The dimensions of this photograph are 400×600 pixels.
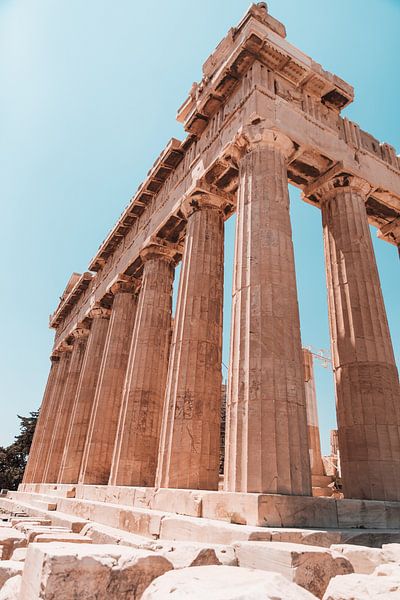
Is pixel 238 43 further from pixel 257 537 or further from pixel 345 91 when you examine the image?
pixel 257 537

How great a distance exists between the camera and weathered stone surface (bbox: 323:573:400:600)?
301 centimetres

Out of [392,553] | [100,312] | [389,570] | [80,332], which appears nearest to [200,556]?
[389,570]

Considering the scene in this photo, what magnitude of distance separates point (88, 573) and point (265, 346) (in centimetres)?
635

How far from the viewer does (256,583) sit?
303 centimetres

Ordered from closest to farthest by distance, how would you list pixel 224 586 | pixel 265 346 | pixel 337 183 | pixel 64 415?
pixel 224 586, pixel 265 346, pixel 337 183, pixel 64 415

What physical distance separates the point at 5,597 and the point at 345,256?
12329mm

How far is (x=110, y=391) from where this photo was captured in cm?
2038

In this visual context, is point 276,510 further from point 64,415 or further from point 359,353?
point 64,415

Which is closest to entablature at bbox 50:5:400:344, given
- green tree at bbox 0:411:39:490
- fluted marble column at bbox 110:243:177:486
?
fluted marble column at bbox 110:243:177:486

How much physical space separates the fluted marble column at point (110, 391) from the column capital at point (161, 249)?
152 inches

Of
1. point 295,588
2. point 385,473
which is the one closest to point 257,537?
point 295,588

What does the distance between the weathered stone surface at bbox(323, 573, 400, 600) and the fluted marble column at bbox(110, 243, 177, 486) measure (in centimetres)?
1323

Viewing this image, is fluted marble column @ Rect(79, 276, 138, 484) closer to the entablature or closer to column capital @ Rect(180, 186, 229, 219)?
the entablature

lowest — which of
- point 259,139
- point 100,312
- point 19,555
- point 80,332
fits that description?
point 19,555
